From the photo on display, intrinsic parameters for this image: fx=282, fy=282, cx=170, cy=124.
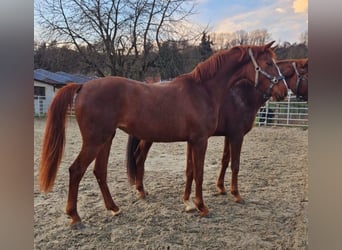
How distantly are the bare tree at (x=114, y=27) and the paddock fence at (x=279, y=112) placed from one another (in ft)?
0.85

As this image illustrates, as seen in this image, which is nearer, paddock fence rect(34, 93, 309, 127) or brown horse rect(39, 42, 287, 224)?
paddock fence rect(34, 93, 309, 127)

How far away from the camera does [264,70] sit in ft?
3.69

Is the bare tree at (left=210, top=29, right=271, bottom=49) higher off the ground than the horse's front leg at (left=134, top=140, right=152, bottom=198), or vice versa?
the bare tree at (left=210, top=29, right=271, bottom=49)

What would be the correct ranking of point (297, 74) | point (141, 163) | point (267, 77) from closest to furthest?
point (297, 74)
point (267, 77)
point (141, 163)

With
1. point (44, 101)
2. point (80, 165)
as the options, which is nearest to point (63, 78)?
point (44, 101)

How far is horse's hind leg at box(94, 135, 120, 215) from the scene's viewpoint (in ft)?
3.80

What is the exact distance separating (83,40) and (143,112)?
1.25 feet

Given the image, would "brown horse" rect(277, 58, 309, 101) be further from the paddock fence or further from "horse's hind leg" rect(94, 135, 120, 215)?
"horse's hind leg" rect(94, 135, 120, 215)

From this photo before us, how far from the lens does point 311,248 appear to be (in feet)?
2.62

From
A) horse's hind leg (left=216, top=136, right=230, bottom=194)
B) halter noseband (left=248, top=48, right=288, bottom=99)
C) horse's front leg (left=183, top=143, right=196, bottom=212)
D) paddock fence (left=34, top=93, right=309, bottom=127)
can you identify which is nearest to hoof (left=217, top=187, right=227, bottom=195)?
horse's hind leg (left=216, top=136, right=230, bottom=194)

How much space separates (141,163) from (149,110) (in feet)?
0.81

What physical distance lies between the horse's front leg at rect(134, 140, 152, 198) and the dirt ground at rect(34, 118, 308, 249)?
3 cm

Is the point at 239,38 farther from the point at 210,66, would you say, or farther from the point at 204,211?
the point at 204,211

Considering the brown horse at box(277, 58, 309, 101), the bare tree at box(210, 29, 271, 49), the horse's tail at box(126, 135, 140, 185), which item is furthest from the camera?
the horse's tail at box(126, 135, 140, 185)
